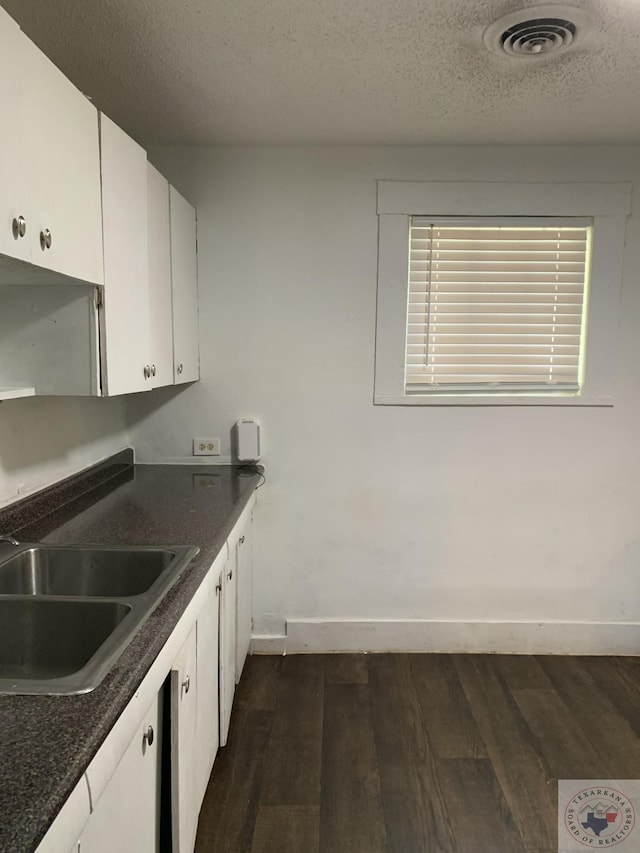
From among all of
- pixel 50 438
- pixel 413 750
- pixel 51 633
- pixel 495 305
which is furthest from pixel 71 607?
pixel 495 305

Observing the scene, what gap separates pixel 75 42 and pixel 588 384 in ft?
8.24

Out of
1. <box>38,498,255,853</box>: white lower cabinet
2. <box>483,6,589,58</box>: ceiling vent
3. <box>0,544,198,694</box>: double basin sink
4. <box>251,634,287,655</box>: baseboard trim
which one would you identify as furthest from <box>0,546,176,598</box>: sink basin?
<box>483,6,589,58</box>: ceiling vent

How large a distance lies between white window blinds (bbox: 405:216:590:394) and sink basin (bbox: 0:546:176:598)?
1.59 metres

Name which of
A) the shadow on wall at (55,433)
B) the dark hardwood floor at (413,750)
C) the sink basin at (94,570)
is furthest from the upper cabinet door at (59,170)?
the dark hardwood floor at (413,750)

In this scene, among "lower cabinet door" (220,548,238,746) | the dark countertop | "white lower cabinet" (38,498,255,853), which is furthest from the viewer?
"lower cabinet door" (220,548,238,746)

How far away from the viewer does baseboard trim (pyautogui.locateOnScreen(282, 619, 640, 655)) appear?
2840mm

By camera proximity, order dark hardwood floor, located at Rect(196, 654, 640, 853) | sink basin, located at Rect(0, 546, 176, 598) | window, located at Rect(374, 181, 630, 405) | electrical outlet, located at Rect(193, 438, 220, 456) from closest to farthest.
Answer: sink basin, located at Rect(0, 546, 176, 598) < dark hardwood floor, located at Rect(196, 654, 640, 853) < window, located at Rect(374, 181, 630, 405) < electrical outlet, located at Rect(193, 438, 220, 456)

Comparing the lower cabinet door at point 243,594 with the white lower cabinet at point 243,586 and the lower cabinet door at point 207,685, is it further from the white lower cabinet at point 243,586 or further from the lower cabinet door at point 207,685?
the lower cabinet door at point 207,685

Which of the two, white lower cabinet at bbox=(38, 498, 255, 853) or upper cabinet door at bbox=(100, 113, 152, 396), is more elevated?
upper cabinet door at bbox=(100, 113, 152, 396)

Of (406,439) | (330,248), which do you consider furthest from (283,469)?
(330,248)

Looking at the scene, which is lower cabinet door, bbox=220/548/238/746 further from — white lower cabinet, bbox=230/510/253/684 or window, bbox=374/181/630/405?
window, bbox=374/181/630/405

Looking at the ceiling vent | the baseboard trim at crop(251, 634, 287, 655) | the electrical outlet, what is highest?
the ceiling vent

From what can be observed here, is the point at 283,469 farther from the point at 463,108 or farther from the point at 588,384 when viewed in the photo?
the point at 463,108

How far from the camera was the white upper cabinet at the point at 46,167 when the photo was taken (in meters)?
1.14
